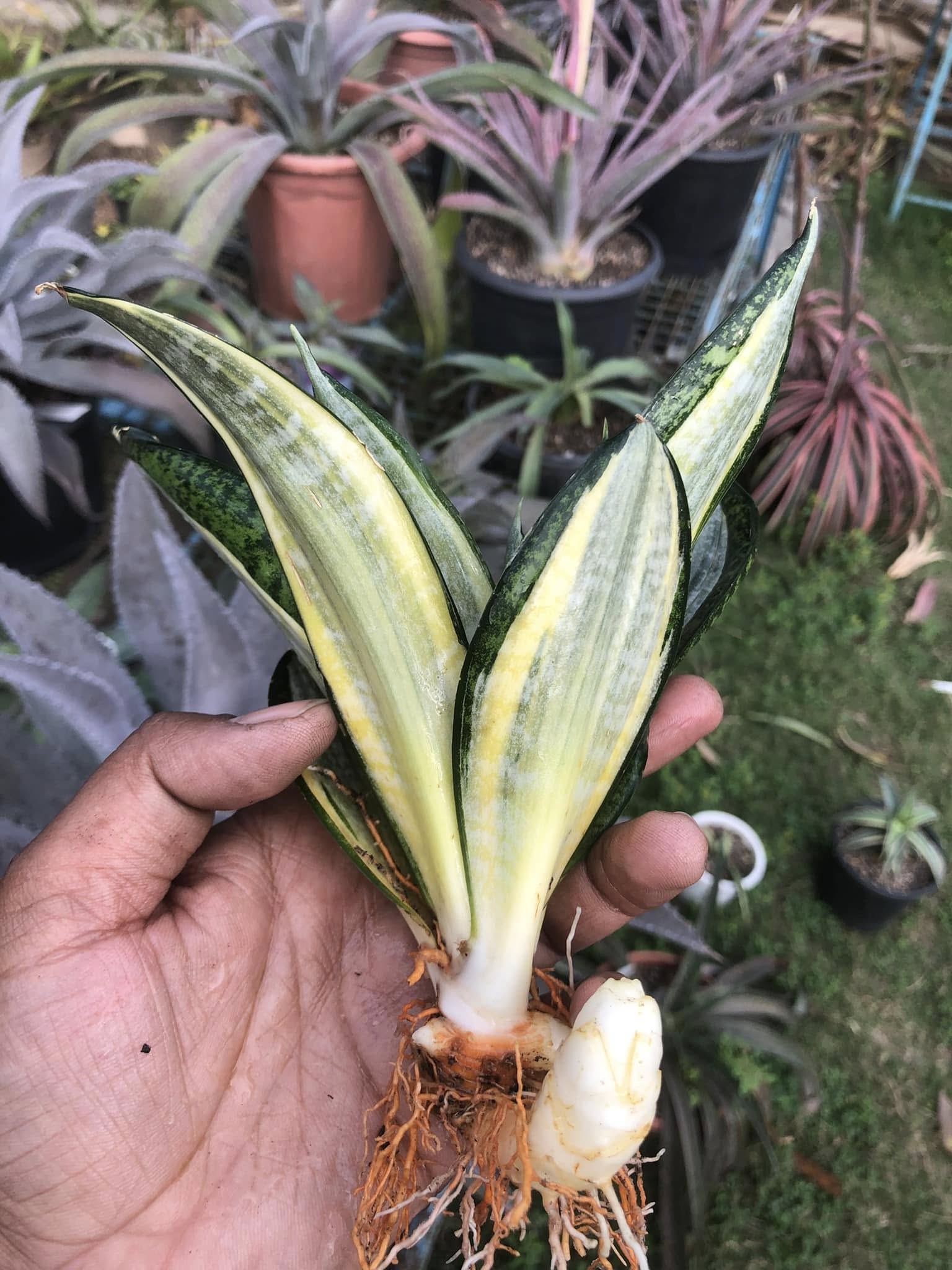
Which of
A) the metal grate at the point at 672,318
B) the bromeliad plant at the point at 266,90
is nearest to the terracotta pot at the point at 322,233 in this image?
the bromeliad plant at the point at 266,90

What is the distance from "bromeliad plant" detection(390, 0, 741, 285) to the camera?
5.49ft

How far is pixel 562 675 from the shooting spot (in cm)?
69

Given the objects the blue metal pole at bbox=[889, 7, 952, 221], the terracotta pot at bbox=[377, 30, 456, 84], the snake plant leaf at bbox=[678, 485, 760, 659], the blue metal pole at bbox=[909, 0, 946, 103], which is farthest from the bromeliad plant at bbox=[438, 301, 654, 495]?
the blue metal pole at bbox=[909, 0, 946, 103]

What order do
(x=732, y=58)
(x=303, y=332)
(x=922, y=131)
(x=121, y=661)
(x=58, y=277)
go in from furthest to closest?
(x=922, y=131) < (x=732, y=58) < (x=303, y=332) < (x=58, y=277) < (x=121, y=661)

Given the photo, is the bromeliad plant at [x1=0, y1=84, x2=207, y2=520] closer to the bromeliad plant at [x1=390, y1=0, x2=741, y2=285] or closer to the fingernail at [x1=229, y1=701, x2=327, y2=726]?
the bromeliad plant at [x1=390, y1=0, x2=741, y2=285]

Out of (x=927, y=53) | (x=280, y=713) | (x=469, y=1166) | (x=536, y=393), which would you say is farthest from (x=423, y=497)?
(x=927, y=53)

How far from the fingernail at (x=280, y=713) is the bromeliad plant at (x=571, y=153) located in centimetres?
124

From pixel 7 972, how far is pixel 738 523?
76 centimetres

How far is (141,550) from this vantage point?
1.08 m

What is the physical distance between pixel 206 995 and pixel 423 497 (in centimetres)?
51

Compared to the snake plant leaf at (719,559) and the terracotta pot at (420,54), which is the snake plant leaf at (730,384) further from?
the terracotta pot at (420,54)

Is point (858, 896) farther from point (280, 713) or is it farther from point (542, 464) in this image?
point (280, 713)

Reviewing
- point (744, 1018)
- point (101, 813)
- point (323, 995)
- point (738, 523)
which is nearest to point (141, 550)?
point (101, 813)

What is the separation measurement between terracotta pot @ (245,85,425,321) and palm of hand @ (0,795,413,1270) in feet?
3.76
